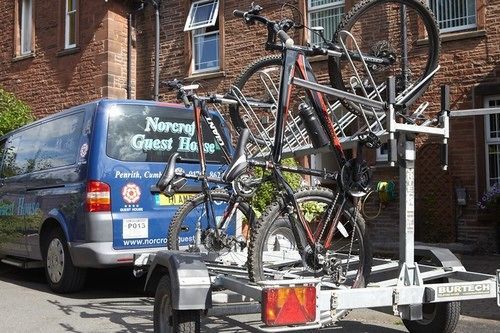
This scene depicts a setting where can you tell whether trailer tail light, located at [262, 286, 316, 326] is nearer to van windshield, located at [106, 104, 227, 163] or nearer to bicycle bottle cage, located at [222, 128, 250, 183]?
bicycle bottle cage, located at [222, 128, 250, 183]

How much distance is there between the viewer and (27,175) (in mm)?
8000

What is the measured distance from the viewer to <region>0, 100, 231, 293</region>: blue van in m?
6.50

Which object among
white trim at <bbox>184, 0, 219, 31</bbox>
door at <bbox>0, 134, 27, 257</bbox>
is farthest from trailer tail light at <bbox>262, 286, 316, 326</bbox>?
white trim at <bbox>184, 0, 219, 31</bbox>

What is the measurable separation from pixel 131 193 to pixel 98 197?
0.36 m

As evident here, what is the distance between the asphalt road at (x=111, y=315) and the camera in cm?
549

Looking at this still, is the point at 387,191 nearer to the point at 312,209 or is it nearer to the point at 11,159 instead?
the point at 312,209

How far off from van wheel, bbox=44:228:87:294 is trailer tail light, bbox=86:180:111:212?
79cm

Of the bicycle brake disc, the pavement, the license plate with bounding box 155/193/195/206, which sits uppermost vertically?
the bicycle brake disc

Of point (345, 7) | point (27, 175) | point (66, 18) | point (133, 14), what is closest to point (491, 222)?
point (345, 7)

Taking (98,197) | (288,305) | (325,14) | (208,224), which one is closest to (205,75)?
(325,14)

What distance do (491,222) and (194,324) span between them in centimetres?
726

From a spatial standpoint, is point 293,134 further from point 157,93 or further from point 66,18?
point 66,18

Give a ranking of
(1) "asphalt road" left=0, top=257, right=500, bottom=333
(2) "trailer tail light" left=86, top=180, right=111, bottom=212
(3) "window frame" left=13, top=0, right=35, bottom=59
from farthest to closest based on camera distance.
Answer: (3) "window frame" left=13, top=0, right=35, bottom=59, (2) "trailer tail light" left=86, top=180, right=111, bottom=212, (1) "asphalt road" left=0, top=257, right=500, bottom=333

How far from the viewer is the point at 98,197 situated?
255 inches
